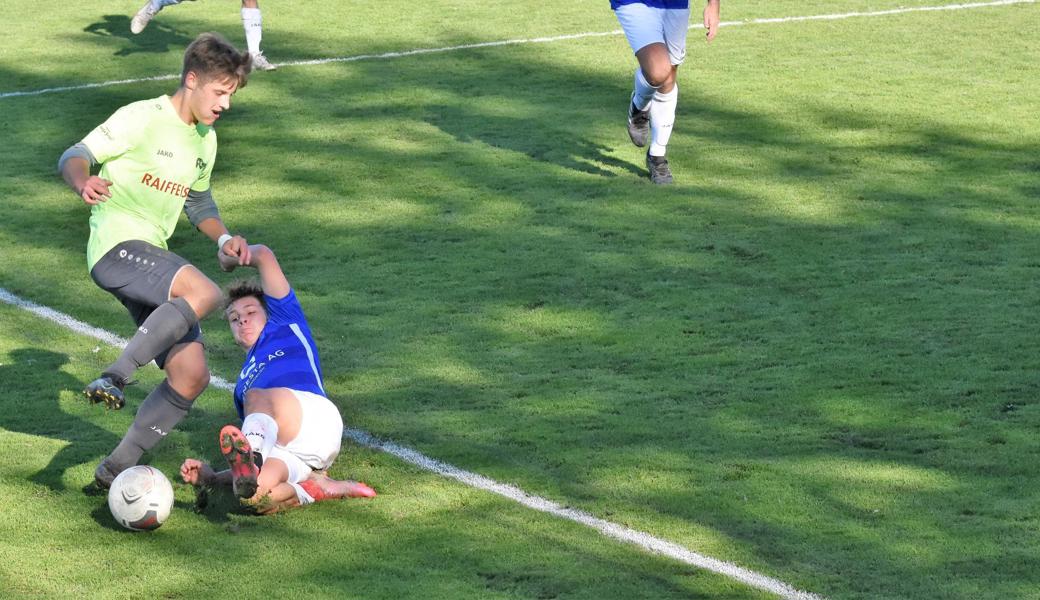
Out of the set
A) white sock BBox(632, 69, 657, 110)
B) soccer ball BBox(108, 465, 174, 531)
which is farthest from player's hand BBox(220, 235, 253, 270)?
white sock BBox(632, 69, 657, 110)

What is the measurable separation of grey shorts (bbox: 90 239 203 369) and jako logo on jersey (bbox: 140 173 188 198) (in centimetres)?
25

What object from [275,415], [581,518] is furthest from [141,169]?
[581,518]

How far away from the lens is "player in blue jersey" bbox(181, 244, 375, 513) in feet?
19.0

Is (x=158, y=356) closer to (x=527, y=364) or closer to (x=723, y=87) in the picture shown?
(x=527, y=364)

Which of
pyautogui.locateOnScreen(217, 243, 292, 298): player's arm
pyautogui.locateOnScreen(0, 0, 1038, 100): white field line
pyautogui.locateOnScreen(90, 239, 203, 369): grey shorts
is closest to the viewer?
pyautogui.locateOnScreen(90, 239, 203, 369): grey shorts

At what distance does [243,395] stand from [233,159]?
18.8 ft

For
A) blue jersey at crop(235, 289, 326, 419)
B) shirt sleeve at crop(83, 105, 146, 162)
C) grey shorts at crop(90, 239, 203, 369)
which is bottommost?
blue jersey at crop(235, 289, 326, 419)

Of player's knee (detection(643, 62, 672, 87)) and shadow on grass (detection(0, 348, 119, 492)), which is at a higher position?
player's knee (detection(643, 62, 672, 87))

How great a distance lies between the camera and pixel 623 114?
12672mm

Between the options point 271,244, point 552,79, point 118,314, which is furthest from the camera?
point 552,79

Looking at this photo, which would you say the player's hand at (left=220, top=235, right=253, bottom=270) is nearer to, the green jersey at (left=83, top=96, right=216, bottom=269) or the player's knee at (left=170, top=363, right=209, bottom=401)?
the green jersey at (left=83, top=96, right=216, bottom=269)

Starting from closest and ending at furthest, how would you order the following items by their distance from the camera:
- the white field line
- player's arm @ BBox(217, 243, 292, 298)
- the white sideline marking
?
the white sideline marking < player's arm @ BBox(217, 243, 292, 298) < the white field line

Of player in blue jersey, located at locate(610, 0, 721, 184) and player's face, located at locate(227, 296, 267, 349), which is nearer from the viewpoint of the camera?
player's face, located at locate(227, 296, 267, 349)


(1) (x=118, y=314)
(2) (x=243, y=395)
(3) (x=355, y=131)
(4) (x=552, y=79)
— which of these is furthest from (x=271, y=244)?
(4) (x=552, y=79)
